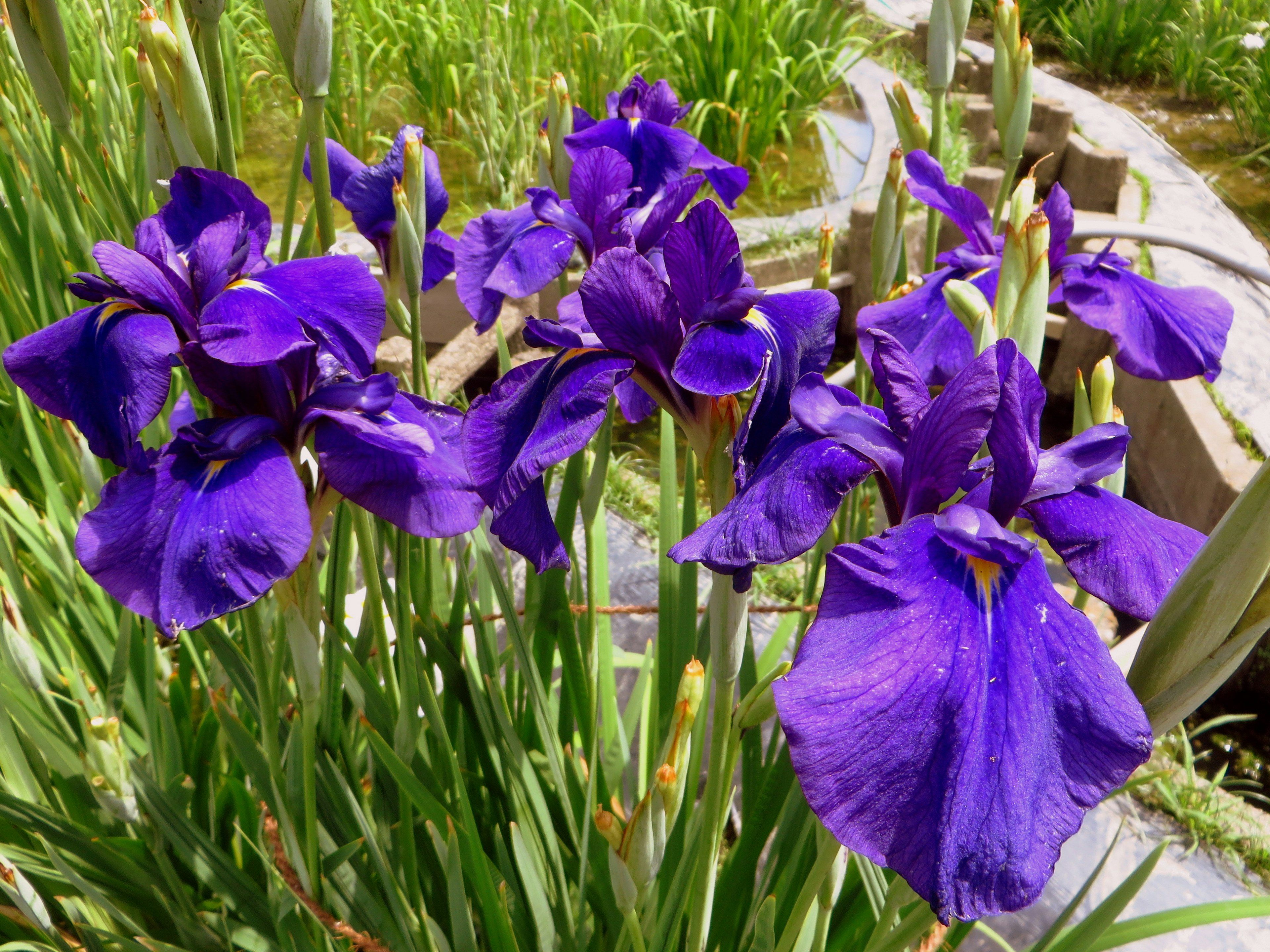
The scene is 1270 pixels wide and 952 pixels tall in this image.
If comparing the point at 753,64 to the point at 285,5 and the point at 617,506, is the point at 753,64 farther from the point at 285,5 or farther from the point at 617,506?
the point at 285,5

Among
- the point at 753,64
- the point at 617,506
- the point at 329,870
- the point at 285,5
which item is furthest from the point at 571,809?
the point at 753,64

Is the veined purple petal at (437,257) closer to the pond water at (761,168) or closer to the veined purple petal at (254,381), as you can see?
the veined purple petal at (254,381)

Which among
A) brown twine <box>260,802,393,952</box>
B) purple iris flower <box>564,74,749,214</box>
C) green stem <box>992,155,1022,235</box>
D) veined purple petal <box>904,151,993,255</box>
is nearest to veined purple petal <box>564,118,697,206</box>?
purple iris flower <box>564,74,749,214</box>

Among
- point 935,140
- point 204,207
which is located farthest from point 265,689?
point 935,140

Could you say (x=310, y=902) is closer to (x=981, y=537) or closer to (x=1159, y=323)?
(x=981, y=537)

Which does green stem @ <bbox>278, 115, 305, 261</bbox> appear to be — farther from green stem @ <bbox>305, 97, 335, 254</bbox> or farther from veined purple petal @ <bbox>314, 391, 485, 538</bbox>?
veined purple petal @ <bbox>314, 391, 485, 538</bbox>

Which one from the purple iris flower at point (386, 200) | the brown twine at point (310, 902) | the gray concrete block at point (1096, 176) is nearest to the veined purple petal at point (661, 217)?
the purple iris flower at point (386, 200)
